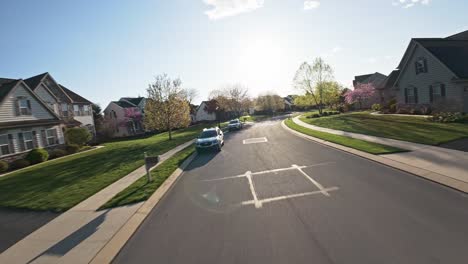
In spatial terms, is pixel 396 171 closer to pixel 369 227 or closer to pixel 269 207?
pixel 369 227

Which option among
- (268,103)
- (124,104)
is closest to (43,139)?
(124,104)

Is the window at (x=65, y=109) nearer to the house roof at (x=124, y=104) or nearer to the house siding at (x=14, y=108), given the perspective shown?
the house siding at (x=14, y=108)

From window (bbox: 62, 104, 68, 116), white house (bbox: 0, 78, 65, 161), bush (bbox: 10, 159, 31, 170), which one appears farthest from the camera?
window (bbox: 62, 104, 68, 116)

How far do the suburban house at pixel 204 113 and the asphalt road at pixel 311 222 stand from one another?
63627 millimetres

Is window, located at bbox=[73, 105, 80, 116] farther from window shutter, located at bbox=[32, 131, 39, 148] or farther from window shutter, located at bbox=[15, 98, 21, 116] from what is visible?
window shutter, located at bbox=[15, 98, 21, 116]

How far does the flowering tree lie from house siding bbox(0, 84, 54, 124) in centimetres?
5022

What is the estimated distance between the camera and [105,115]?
5650cm

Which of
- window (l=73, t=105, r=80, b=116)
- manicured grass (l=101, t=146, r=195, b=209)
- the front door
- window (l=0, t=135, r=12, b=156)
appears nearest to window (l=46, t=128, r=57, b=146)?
window (l=0, t=135, r=12, b=156)

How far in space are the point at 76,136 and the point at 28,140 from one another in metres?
5.53

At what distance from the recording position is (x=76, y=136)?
88.3ft

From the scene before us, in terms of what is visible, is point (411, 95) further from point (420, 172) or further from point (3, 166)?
point (3, 166)

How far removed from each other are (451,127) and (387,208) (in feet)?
45.8

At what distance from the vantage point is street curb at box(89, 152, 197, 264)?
525cm

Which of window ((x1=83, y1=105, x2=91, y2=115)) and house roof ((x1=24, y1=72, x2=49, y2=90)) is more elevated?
house roof ((x1=24, y1=72, x2=49, y2=90))
